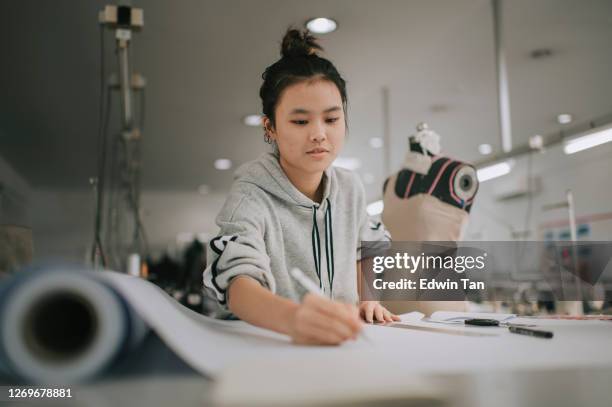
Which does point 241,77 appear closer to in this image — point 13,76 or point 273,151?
point 13,76

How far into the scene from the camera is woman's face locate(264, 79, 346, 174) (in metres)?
0.76

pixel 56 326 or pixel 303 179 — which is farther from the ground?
pixel 303 179

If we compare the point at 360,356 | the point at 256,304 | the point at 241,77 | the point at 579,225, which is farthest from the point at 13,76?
the point at 579,225

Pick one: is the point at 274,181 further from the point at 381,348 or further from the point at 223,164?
the point at 223,164

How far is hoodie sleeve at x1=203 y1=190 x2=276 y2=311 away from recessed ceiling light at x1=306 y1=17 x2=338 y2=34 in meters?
1.90

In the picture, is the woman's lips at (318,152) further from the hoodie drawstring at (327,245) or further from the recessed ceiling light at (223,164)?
the recessed ceiling light at (223,164)

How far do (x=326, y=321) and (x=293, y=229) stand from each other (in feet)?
1.40

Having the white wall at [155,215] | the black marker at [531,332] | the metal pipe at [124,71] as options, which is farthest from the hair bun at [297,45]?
the white wall at [155,215]

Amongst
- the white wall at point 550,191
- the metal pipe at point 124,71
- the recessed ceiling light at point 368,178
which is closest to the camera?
the metal pipe at point 124,71

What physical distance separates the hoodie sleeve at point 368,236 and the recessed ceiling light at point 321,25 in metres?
1.61

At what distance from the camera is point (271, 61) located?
1660mm

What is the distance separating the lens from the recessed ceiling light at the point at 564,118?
431 cm

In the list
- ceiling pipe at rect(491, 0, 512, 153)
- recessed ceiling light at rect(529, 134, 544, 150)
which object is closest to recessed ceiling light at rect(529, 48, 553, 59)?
ceiling pipe at rect(491, 0, 512, 153)

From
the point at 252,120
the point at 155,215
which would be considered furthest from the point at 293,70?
the point at 155,215
